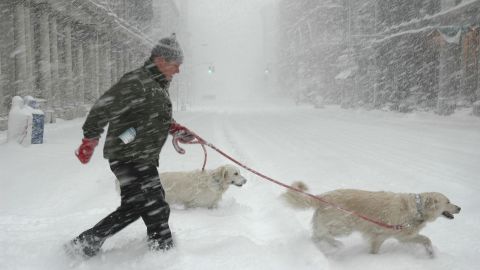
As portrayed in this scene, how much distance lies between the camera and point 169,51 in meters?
3.97

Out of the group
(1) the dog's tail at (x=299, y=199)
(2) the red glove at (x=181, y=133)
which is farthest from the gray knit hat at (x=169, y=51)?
(1) the dog's tail at (x=299, y=199)

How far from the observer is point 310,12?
6588 cm

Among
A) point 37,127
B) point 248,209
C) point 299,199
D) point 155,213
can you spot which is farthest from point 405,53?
point 155,213

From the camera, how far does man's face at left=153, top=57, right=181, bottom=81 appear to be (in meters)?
3.99

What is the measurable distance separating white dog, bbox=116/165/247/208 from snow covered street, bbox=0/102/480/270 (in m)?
0.16

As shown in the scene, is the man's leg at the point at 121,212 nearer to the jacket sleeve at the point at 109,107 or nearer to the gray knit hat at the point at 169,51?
the jacket sleeve at the point at 109,107

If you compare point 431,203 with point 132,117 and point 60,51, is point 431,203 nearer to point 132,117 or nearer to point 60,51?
point 132,117

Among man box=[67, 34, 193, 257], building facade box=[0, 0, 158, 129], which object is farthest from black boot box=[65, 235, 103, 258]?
building facade box=[0, 0, 158, 129]

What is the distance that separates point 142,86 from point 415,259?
3387 mm

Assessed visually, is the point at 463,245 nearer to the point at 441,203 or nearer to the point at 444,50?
the point at 441,203

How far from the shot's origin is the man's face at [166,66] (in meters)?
3.99

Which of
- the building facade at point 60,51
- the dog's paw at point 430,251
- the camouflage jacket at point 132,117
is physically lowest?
the dog's paw at point 430,251

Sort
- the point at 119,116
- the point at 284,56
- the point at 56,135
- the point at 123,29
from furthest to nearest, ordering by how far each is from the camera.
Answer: the point at 284,56
the point at 123,29
the point at 56,135
the point at 119,116

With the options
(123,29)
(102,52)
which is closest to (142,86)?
(102,52)
